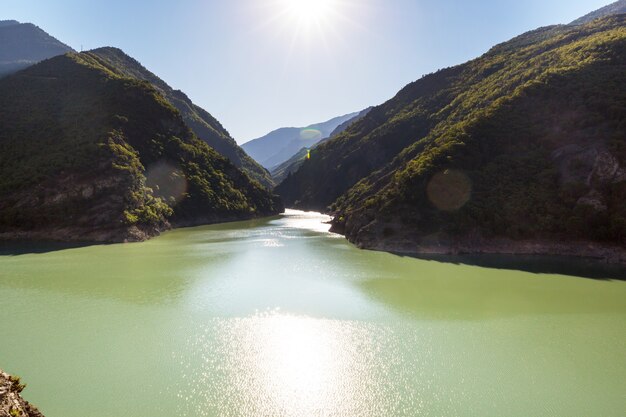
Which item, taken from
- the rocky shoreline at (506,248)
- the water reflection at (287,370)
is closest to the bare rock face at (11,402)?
the water reflection at (287,370)

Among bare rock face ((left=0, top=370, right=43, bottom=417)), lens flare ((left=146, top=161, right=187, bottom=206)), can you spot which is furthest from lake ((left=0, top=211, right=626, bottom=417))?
lens flare ((left=146, top=161, right=187, bottom=206))

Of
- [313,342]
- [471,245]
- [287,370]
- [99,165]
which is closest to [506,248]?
[471,245]

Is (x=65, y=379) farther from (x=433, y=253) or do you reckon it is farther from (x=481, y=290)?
(x=433, y=253)

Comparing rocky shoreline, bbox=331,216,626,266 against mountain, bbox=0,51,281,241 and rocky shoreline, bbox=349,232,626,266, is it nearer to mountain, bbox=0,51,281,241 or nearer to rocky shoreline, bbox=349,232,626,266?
rocky shoreline, bbox=349,232,626,266

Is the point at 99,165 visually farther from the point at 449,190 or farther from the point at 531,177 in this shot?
the point at 531,177

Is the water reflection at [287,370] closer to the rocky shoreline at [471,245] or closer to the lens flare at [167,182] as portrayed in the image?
the rocky shoreline at [471,245]

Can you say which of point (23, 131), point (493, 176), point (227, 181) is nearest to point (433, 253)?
point (493, 176)
